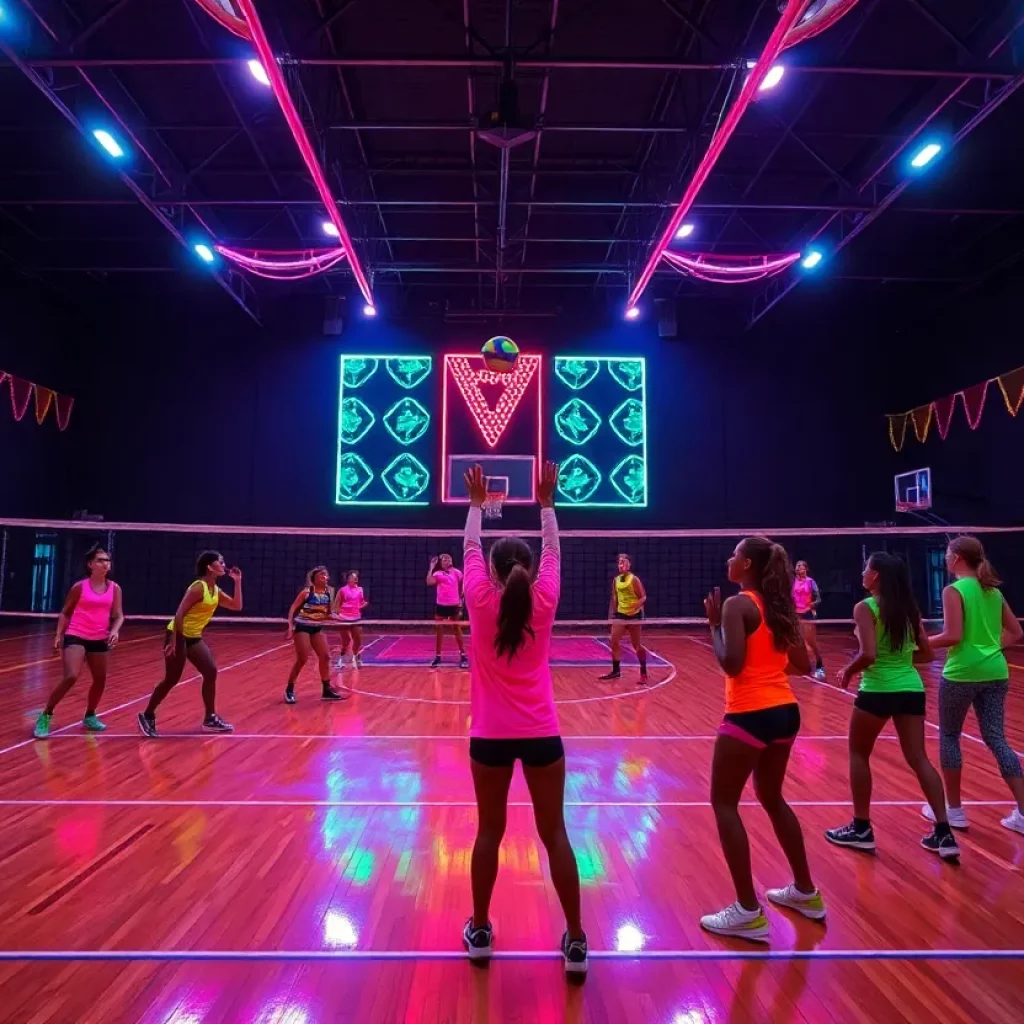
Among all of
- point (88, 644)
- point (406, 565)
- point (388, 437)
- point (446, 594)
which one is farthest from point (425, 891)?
point (388, 437)

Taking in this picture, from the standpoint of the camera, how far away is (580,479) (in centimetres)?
1620

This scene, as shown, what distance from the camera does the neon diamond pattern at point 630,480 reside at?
53.3 ft

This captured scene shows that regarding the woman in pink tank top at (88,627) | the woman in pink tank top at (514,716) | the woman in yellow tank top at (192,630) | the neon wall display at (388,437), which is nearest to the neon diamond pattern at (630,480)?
the neon wall display at (388,437)

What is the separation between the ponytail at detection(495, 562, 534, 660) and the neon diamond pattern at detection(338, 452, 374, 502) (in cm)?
1409

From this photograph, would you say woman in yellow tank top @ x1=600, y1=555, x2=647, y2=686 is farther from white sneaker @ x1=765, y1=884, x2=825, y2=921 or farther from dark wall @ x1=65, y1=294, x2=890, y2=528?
white sneaker @ x1=765, y1=884, x2=825, y2=921

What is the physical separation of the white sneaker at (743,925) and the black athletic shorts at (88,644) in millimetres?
5482

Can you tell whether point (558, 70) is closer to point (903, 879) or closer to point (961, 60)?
point (961, 60)

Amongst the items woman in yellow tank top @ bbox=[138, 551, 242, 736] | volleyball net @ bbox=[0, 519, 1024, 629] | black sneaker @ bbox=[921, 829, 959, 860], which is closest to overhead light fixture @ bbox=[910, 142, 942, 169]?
volleyball net @ bbox=[0, 519, 1024, 629]

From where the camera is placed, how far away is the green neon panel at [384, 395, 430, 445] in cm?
1623

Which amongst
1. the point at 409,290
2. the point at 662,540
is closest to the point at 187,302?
the point at 409,290

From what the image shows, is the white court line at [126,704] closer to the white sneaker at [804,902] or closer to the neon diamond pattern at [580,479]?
the white sneaker at [804,902]

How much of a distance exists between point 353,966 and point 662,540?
47.6 ft

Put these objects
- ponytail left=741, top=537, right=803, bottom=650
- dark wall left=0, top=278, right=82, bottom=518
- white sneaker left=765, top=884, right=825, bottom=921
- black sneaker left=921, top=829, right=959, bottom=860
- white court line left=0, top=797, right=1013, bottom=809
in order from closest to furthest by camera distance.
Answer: ponytail left=741, top=537, right=803, bottom=650 → white sneaker left=765, top=884, right=825, bottom=921 → black sneaker left=921, top=829, right=959, bottom=860 → white court line left=0, top=797, right=1013, bottom=809 → dark wall left=0, top=278, right=82, bottom=518

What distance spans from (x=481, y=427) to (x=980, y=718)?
42.6 ft
